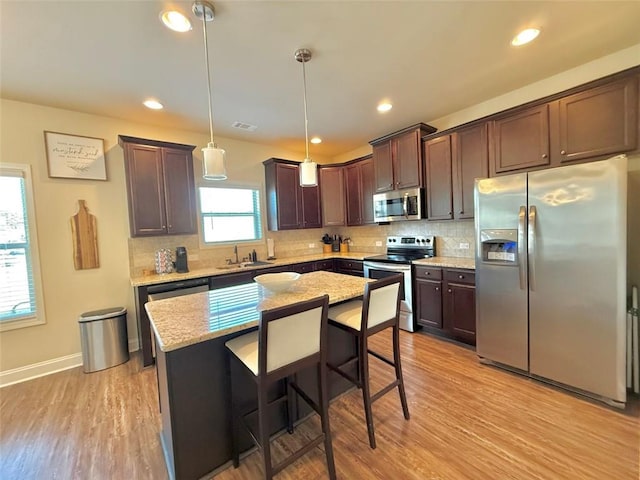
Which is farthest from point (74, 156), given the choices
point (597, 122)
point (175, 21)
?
point (597, 122)

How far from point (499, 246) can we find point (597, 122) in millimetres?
1285

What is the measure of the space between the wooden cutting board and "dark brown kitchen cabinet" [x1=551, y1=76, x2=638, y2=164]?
499 cm

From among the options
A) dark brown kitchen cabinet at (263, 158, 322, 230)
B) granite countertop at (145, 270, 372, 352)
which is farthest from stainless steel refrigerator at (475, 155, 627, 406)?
dark brown kitchen cabinet at (263, 158, 322, 230)

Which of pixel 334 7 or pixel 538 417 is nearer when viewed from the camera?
pixel 334 7

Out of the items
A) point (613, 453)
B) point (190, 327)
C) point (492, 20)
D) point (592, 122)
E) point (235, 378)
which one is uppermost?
point (492, 20)

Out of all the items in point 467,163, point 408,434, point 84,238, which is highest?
point 467,163

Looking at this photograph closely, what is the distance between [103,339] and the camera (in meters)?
2.93

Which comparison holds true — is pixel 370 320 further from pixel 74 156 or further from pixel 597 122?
pixel 74 156

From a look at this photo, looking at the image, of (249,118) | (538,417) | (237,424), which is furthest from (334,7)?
(538,417)

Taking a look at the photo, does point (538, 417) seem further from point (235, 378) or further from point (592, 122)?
point (592, 122)

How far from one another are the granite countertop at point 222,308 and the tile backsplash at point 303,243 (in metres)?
1.85

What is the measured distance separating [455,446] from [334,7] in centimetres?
294

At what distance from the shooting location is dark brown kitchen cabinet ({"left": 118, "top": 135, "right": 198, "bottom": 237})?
3145 mm

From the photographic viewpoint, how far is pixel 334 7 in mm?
1725
